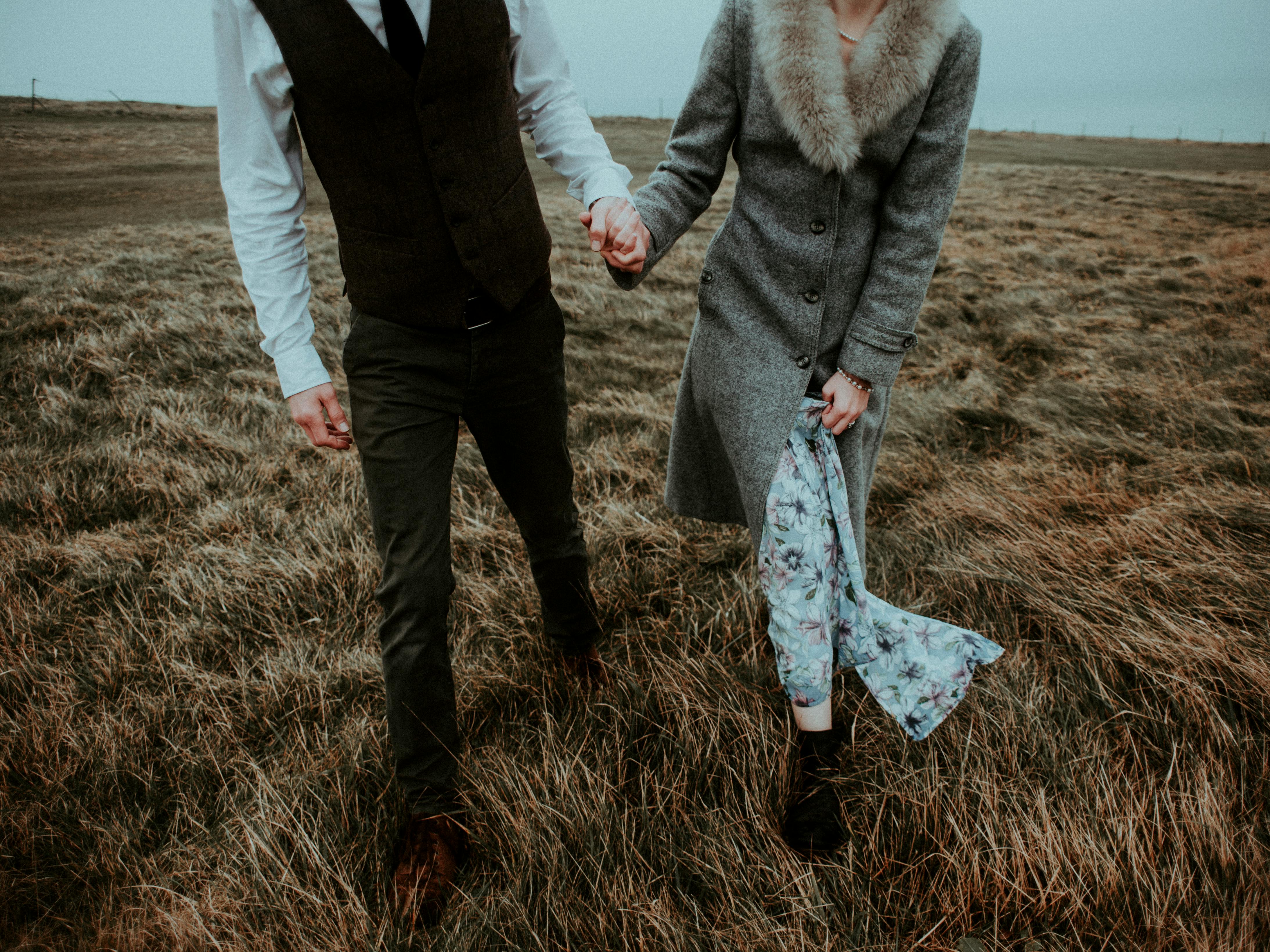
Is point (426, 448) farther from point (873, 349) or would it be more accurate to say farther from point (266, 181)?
point (873, 349)

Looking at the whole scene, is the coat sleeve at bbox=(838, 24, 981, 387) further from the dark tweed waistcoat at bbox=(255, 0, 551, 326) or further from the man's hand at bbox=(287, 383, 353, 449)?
the man's hand at bbox=(287, 383, 353, 449)

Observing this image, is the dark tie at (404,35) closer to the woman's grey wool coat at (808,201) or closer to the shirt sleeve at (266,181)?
the shirt sleeve at (266,181)

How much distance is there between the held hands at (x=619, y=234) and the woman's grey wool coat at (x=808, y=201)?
63mm

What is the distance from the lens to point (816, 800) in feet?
5.56

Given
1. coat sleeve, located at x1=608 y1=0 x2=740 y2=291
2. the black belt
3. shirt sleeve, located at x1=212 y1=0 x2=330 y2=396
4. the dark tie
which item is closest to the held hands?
coat sleeve, located at x1=608 y1=0 x2=740 y2=291

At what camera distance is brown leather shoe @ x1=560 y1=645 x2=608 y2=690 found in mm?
2115

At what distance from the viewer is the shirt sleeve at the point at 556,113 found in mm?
1688

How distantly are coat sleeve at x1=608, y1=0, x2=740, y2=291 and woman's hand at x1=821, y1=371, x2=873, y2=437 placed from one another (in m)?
0.51

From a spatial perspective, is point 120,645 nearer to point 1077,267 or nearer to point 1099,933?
point 1099,933

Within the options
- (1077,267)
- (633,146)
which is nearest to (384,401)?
(1077,267)

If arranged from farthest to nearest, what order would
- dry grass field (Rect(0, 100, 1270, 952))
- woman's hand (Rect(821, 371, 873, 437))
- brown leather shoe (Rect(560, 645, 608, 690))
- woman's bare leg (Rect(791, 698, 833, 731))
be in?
1. brown leather shoe (Rect(560, 645, 608, 690))
2. woman's bare leg (Rect(791, 698, 833, 731))
3. woman's hand (Rect(821, 371, 873, 437))
4. dry grass field (Rect(0, 100, 1270, 952))

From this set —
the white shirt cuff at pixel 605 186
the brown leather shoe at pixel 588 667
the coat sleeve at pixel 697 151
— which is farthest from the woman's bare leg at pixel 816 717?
the white shirt cuff at pixel 605 186

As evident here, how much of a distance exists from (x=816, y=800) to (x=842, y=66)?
170 centimetres

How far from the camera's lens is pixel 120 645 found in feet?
7.42
